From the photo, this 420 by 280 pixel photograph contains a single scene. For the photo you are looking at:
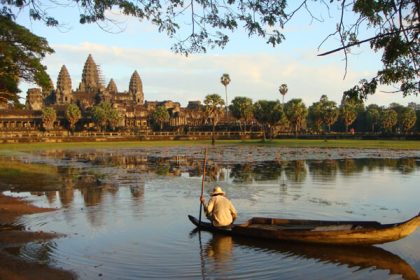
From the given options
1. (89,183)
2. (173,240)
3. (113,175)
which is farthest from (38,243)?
(113,175)

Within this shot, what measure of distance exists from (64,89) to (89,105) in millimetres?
16808

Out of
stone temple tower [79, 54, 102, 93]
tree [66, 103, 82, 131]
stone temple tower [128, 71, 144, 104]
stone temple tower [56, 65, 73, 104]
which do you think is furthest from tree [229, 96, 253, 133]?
stone temple tower [79, 54, 102, 93]

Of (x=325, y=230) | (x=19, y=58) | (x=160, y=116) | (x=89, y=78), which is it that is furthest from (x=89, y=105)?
(x=325, y=230)

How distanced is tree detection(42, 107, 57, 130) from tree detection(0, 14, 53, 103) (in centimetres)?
10000

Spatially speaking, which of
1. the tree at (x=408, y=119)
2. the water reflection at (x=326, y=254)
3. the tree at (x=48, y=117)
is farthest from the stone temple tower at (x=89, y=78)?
the water reflection at (x=326, y=254)

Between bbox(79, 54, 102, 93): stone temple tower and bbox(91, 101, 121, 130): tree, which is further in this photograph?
bbox(79, 54, 102, 93): stone temple tower

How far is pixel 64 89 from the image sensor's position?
536ft

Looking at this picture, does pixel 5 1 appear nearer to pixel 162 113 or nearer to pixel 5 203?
pixel 5 203

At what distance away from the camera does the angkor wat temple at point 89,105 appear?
12938 centimetres

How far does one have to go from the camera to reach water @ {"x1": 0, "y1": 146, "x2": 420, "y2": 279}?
33.3 ft

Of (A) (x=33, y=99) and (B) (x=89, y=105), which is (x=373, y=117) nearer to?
→ (B) (x=89, y=105)

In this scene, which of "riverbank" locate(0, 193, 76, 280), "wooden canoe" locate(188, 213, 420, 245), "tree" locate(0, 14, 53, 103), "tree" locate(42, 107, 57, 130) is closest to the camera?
"riverbank" locate(0, 193, 76, 280)

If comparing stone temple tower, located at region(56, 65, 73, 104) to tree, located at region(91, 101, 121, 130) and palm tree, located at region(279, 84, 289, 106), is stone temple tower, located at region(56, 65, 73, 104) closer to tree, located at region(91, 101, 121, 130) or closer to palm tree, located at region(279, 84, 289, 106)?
tree, located at region(91, 101, 121, 130)

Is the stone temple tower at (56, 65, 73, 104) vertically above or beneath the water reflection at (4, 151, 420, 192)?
above
